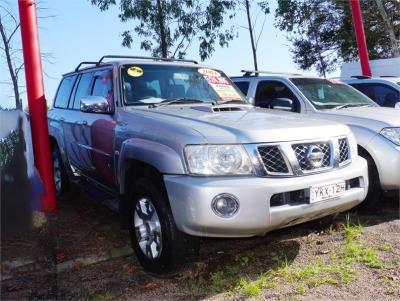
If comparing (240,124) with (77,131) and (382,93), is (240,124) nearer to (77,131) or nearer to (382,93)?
(77,131)

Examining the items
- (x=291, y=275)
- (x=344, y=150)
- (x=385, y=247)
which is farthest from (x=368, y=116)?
(x=291, y=275)

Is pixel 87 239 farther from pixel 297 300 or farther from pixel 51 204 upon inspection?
pixel 297 300

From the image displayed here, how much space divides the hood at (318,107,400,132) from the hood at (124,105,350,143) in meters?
1.19


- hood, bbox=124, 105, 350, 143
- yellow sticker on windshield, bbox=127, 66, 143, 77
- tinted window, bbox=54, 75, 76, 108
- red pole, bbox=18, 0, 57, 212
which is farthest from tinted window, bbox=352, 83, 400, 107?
red pole, bbox=18, 0, 57, 212

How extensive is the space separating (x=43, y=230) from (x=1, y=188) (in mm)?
645

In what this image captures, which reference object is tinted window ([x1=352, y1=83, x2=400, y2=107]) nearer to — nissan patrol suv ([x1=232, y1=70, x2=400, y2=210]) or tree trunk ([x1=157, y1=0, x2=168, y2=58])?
nissan patrol suv ([x1=232, y1=70, x2=400, y2=210])

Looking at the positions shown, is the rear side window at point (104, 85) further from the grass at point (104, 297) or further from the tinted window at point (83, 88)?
the grass at point (104, 297)

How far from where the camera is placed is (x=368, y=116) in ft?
17.5

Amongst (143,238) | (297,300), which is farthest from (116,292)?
(297,300)

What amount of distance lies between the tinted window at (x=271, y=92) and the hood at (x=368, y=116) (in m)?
0.70

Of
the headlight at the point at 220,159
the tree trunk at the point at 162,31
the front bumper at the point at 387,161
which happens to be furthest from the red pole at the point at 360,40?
the headlight at the point at 220,159

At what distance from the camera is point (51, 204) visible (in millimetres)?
5434

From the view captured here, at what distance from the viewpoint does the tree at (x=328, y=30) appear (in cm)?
2488

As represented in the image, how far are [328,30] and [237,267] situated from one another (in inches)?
1023
